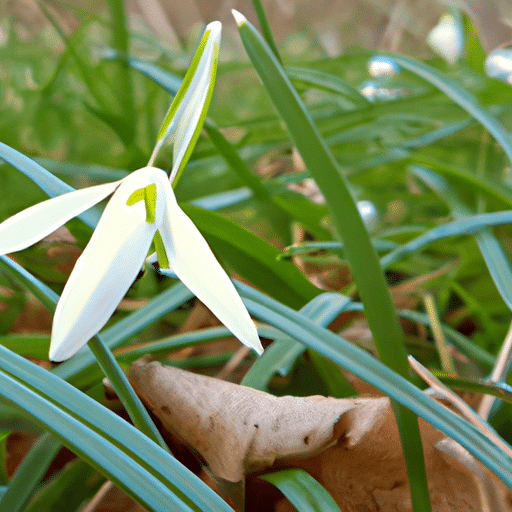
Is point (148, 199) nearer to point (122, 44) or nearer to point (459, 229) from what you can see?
point (459, 229)

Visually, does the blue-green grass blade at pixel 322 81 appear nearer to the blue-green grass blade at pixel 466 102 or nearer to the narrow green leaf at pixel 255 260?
the blue-green grass blade at pixel 466 102

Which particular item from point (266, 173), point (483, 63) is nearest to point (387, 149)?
point (266, 173)

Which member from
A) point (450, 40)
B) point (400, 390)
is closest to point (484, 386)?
point (400, 390)

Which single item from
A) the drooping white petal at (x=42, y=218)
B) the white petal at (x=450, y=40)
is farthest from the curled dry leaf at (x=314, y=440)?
the white petal at (x=450, y=40)

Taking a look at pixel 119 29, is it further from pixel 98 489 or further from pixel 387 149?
pixel 98 489

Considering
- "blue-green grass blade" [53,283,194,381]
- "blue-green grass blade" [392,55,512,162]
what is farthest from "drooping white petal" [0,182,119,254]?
"blue-green grass blade" [392,55,512,162]

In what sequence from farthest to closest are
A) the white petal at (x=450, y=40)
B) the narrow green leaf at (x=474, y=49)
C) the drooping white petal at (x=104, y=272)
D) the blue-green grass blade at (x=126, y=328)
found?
the white petal at (x=450, y=40) < the narrow green leaf at (x=474, y=49) < the blue-green grass blade at (x=126, y=328) < the drooping white petal at (x=104, y=272)
